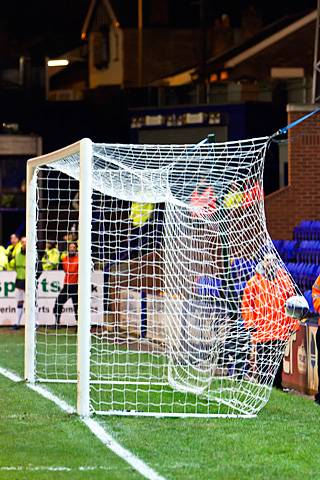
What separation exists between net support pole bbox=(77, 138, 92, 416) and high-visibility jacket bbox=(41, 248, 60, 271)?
12.6m

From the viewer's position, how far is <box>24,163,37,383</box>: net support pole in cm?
1464

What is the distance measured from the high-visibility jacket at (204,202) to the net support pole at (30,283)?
196 centimetres

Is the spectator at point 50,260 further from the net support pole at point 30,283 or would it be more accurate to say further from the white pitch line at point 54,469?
the white pitch line at point 54,469

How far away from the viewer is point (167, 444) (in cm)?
1037

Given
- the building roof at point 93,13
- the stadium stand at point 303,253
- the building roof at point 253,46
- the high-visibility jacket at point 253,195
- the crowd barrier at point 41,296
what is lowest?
the crowd barrier at point 41,296

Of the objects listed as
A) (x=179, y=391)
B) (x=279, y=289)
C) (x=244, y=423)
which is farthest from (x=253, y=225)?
(x=244, y=423)

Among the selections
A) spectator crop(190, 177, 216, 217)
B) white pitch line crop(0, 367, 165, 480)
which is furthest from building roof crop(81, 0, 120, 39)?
white pitch line crop(0, 367, 165, 480)

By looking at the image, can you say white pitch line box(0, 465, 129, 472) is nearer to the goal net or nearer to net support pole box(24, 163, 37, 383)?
the goal net

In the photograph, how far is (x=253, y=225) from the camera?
13773 millimetres

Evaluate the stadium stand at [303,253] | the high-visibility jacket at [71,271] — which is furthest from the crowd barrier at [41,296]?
the stadium stand at [303,253]

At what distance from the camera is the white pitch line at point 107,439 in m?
9.18

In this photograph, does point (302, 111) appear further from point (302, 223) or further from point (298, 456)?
point (298, 456)

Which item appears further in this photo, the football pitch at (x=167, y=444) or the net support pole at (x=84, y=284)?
the net support pole at (x=84, y=284)

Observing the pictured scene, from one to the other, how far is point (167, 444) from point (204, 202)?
16.9 ft
